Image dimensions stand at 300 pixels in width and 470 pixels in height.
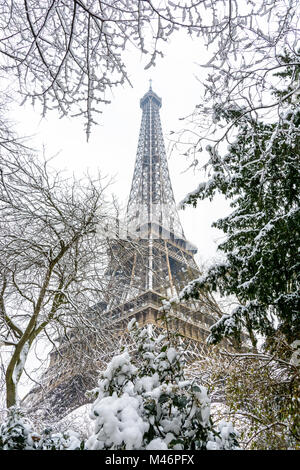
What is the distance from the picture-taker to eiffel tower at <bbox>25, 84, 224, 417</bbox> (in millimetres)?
6500

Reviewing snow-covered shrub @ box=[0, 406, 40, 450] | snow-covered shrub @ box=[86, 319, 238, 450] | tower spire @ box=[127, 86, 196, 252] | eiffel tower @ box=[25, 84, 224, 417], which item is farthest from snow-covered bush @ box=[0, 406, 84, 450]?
tower spire @ box=[127, 86, 196, 252]

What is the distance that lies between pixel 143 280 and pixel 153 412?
623 cm

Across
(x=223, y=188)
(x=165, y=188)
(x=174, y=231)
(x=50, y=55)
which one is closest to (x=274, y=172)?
(x=223, y=188)

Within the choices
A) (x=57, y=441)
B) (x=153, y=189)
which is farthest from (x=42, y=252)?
(x=153, y=189)

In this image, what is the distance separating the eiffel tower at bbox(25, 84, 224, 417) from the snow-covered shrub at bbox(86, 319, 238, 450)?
63 cm

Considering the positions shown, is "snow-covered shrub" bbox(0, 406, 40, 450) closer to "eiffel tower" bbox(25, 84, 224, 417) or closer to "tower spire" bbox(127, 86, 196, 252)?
"eiffel tower" bbox(25, 84, 224, 417)

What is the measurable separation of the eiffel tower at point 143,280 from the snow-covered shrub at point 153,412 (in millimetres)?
629

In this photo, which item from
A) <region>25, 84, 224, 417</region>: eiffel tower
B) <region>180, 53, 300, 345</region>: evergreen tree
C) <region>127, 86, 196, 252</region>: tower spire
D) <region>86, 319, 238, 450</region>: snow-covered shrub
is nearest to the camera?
<region>86, 319, 238, 450</region>: snow-covered shrub

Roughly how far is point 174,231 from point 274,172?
22366 mm

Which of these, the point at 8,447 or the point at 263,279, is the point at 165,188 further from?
the point at 8,447

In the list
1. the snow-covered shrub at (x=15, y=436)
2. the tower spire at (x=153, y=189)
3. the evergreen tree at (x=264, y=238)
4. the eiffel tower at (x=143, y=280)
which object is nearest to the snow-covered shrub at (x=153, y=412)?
the eiffel tower at (x=143, y=280)

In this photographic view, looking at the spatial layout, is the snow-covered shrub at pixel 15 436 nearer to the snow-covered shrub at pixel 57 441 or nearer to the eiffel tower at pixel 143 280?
the snow-covered shrub at pixel 57 441

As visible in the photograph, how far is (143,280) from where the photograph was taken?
8398mm

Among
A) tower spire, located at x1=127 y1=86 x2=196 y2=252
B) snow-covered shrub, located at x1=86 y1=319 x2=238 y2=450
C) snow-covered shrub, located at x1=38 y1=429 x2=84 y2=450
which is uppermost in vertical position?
tower spire, located at x1=127 y1=86 x2=196 y2=252
